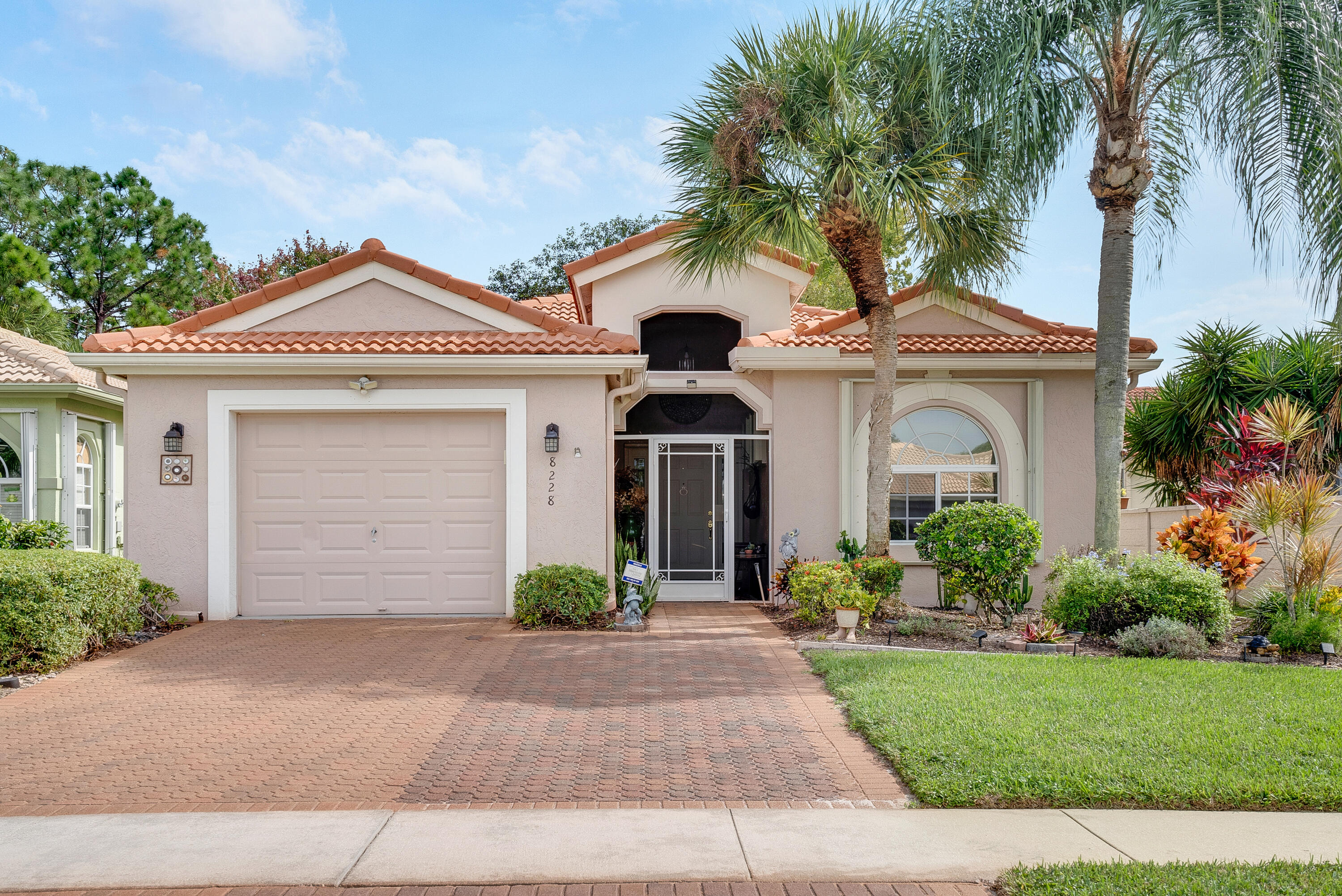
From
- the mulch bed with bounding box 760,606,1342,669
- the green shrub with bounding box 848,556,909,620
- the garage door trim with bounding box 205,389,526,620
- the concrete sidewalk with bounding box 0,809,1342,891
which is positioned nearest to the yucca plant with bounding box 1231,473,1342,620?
the mulch bed with bounding box 760,606,1342,669

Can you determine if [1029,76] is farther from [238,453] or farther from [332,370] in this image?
[238,453]

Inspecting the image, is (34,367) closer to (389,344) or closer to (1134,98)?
(389,344)

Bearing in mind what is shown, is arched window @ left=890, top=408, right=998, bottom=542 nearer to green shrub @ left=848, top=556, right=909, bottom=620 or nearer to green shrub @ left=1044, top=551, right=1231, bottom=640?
green shrub @ left=848, top=556, right=909, bottom=620

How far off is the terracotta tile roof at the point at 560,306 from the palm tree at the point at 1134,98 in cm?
738

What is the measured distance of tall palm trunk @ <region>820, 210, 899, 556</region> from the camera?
1161 cm

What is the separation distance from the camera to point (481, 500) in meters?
11.7

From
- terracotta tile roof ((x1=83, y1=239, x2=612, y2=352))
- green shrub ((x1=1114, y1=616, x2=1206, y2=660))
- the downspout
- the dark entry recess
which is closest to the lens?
green shrub ((x1=1114, y1=616, x2=1206, y2=660))

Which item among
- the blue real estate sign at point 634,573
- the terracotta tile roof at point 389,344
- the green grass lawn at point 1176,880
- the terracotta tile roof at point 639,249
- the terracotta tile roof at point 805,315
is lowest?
the green grass lawn at point 1176,880

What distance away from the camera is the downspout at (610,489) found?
11469mm

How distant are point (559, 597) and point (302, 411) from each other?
392cm

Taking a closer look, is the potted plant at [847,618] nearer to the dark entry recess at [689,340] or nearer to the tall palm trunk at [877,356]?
the tall palm trunk at [877,356]

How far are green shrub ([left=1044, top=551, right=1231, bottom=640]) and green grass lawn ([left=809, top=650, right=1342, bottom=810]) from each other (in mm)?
957

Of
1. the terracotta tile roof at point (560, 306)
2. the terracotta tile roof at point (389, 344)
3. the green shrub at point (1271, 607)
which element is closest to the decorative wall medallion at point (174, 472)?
the terracotta tile roof at point (389, 344)

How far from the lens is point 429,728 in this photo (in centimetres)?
664
